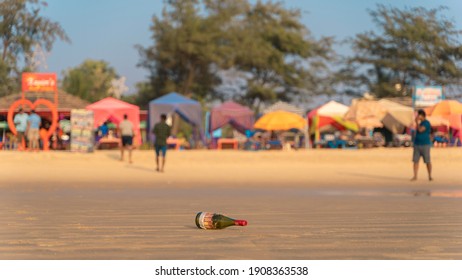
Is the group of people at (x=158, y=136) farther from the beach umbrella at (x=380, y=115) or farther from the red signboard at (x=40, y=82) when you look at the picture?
the beach umbrella at (x=380, y=115)

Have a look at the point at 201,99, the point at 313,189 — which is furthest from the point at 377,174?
the point at 201,99

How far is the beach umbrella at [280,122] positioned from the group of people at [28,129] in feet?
31.8

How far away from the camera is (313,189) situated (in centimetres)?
1652

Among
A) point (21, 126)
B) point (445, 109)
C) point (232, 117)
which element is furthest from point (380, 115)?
point (21, 126)

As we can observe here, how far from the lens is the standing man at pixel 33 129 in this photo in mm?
29109

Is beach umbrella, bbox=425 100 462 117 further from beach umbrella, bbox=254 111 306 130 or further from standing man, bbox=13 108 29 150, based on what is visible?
standing man, bbox=13 108 29 150

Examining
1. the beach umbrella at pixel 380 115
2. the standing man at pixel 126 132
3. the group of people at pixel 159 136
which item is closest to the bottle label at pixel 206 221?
the group of people at pixel 159 136

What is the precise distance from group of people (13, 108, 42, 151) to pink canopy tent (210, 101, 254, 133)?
9.79m

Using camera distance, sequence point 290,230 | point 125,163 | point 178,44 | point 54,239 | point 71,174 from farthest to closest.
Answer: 1. point 178,44
2. point 125,163
3. point 71,174
4. point 290,230
5. point 54,239

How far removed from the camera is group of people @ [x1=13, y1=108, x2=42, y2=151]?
2916 centimetres

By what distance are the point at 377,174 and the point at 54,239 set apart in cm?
1538

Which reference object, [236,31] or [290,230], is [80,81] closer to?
[236,31]

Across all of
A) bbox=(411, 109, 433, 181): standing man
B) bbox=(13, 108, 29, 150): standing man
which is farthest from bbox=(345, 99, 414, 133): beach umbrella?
bbox=(411, 109, 433, 181): standing man

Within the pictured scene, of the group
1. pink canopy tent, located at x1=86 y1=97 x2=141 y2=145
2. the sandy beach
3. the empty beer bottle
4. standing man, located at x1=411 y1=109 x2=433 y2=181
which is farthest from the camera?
pink canopy tent, located at x1=86 y1=97 x2=141 y2=145
